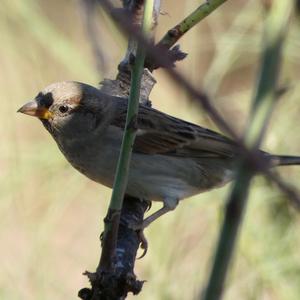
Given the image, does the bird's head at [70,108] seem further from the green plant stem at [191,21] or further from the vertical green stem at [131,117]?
the vertical green stem at [131,117]

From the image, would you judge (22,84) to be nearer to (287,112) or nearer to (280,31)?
(287,112)

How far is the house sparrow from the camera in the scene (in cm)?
305

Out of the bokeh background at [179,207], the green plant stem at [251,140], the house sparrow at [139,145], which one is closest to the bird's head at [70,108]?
the house sparrow at [139,145]

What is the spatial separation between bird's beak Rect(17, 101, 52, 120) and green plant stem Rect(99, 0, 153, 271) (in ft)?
3.39

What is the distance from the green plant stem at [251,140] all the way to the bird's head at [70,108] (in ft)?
7.38

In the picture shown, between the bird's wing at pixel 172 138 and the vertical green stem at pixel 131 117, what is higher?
the bird's wing at pixel 172 138

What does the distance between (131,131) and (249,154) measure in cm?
81

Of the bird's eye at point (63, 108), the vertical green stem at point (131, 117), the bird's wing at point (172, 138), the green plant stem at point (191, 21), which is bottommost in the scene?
the vertical green stem at point (131, 117)

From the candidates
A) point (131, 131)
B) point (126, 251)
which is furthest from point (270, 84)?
point (126, 251)

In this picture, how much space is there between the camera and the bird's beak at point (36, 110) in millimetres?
2967

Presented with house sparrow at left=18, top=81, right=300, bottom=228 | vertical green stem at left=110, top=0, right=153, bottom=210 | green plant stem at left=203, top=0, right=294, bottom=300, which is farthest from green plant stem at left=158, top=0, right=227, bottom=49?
green plant stem at left=203, top=0, right=294, bottom=300

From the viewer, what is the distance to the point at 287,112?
158 inches

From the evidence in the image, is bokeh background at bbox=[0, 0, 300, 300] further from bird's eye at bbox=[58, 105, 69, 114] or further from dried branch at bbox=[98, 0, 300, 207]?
dried branch at bbox=[98, 0, 300, 207]

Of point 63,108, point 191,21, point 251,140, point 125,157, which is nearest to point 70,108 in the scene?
point 63,108
